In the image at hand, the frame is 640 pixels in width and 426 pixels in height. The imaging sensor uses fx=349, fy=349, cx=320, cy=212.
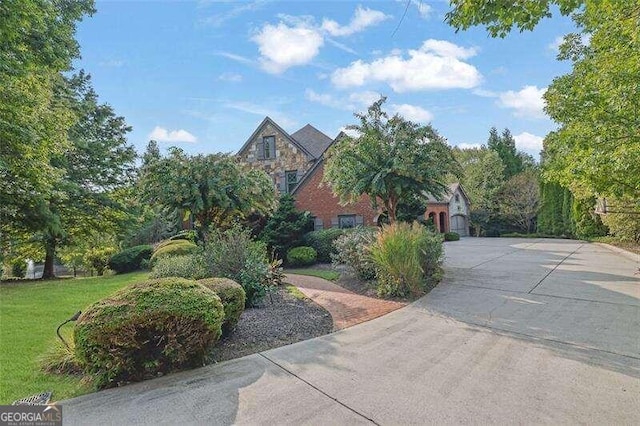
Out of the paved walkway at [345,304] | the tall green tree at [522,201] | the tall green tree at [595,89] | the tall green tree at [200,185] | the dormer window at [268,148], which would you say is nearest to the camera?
the tall green tree at [595,89]

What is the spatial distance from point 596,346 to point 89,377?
6.18 meters

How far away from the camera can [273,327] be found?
5777 millimetres

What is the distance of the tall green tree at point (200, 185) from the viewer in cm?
1018

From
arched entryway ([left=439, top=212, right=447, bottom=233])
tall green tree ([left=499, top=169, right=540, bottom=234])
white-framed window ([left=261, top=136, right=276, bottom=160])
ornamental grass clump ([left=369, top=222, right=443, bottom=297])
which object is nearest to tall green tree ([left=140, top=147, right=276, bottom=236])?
ornamental grass clump ([left=369, top=222, right=443, bottom=297])

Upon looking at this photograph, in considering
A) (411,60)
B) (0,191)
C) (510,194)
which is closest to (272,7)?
(411,60)

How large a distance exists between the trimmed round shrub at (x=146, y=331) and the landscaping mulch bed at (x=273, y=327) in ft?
2.08

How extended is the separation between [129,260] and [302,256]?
938cm

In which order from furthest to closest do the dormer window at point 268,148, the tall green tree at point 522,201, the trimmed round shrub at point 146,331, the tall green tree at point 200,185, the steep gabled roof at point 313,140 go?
the tall green tree at point 522,201, the dormer window at point 268,148, the steep gabled roof at point 313,140, the tall green tree at point 200,185, the trimmed round shrub at point 146,331

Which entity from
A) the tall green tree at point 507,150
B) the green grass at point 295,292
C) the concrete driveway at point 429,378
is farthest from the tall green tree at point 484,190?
the concrete driveway at point 429,378

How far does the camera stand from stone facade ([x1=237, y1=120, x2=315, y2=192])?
2334 centimetres

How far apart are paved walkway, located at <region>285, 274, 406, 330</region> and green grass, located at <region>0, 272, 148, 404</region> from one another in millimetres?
3744

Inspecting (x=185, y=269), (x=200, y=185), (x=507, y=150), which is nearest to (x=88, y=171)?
(x=200, y=185)

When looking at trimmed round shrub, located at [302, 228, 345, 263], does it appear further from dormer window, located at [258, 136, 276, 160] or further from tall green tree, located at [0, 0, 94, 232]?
dormer window, located at [258, 136, 276, 160]

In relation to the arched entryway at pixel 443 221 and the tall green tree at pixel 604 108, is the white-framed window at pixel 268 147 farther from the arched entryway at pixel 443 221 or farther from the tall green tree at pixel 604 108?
the tall green tree at pixel 604 108
